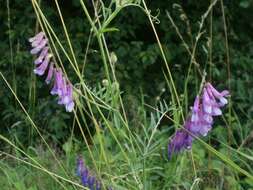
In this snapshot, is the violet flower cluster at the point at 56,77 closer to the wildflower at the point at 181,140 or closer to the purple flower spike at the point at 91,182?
the wildflower at the point at 181,140

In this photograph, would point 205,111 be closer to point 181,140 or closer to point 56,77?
point 181,140

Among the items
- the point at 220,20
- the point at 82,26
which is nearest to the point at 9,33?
the point at 82,26

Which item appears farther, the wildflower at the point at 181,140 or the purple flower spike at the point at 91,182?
the purple flower spike at the point at 91,182

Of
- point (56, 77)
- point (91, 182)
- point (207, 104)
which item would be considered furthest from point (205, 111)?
point (91, 182)

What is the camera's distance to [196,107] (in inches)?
72.5

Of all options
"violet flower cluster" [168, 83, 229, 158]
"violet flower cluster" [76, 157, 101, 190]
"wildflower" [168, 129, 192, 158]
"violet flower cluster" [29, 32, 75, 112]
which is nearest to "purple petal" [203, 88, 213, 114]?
"violet flower cluster" [168, 83, 229, 158]

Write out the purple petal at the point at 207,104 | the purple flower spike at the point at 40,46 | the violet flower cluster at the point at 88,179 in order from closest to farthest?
1. the purple petal at the point at 207,104
2. the purple flower spike at the point at 40,46
3. the violet flower cluster at the point at 88,179

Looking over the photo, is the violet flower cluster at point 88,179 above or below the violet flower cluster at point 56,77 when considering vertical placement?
below

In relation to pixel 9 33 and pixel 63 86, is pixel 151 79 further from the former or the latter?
pixel 63 86

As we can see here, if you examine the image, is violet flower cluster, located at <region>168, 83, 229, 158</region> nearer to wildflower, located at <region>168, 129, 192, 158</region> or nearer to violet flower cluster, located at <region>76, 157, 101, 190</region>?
wildflower, located at <region>168, 129, 192, 158</region>

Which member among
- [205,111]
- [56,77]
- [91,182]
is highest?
[56,77]

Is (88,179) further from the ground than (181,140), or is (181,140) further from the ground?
(181,140)

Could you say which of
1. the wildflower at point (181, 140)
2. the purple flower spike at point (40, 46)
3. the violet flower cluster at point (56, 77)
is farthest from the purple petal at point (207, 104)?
the purple flower spike at point (40, 46)

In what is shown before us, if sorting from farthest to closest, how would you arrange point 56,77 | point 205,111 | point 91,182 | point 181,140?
point 91,182 < point 181,140 < point 56,77 < point 205,111
